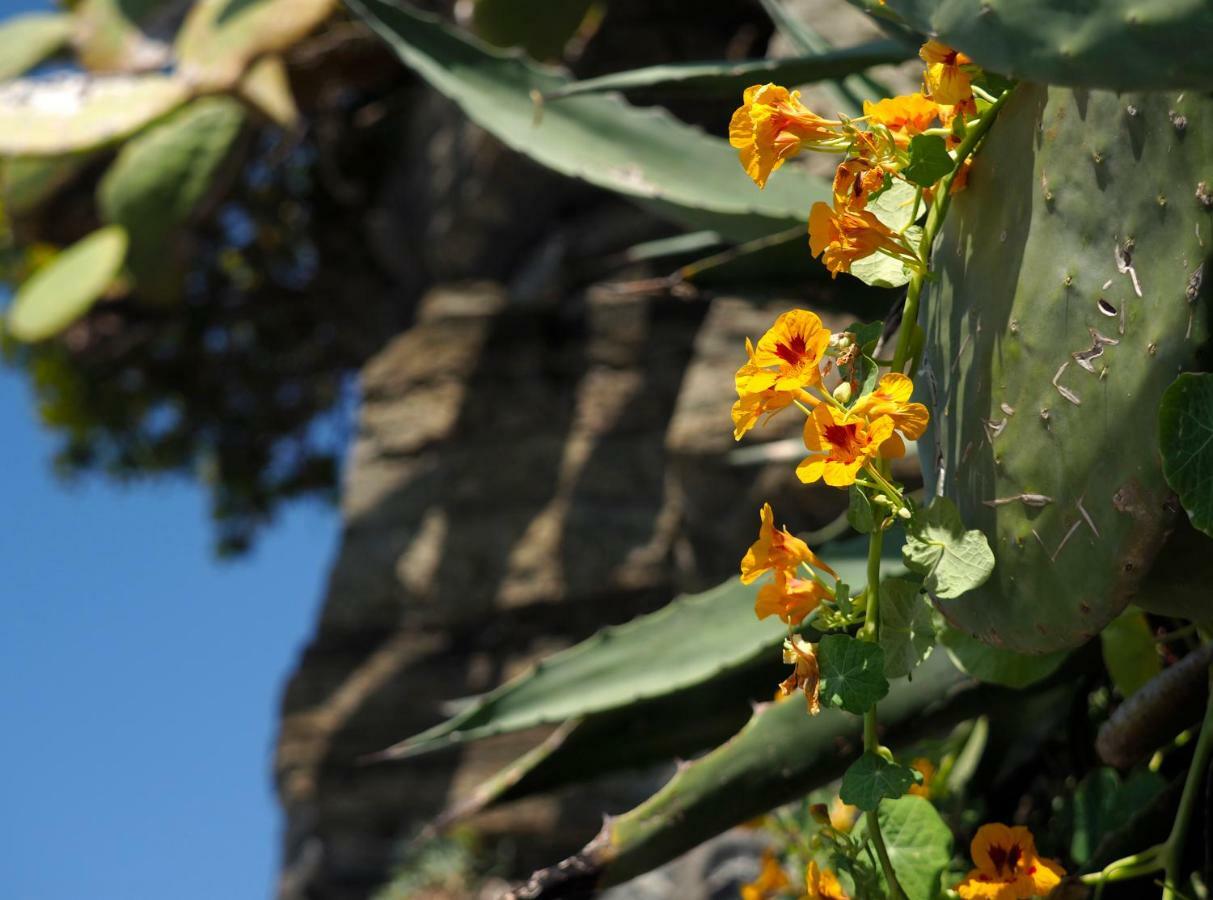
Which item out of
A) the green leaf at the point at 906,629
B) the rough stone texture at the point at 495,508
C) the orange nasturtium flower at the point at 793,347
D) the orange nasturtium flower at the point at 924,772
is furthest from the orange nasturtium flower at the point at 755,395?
the rough stone texture at the point at 495,508

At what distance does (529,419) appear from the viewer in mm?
3160

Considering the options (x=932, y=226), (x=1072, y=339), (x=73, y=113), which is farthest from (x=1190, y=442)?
(x=73, y=113)

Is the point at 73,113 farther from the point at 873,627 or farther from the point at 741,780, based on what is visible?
the point at 873,627

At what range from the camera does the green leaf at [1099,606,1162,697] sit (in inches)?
34.0

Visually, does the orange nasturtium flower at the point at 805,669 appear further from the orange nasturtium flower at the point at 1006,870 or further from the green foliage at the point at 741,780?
the green foliage at the point at 741,780

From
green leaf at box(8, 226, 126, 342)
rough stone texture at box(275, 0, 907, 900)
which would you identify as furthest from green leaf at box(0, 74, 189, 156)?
rough stone texture at box(275, 0, 907, 900)

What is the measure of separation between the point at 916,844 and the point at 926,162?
0.36m

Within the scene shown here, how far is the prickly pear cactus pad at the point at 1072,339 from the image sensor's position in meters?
0.59

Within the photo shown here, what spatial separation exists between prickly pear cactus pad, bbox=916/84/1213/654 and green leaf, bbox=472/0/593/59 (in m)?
1.53

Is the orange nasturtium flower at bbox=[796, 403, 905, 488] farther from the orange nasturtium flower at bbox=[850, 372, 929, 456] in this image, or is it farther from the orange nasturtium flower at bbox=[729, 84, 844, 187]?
the orange nasturtium flower at bbox=[729, 84, 844, 187]

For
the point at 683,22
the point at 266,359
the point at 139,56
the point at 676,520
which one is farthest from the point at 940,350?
the point at 266,359

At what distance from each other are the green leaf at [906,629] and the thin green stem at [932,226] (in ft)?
0.36

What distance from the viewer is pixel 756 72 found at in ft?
3.42

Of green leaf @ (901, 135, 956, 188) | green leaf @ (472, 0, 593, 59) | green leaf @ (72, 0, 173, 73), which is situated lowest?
green leaf @ (72, 0, 173, 73)
